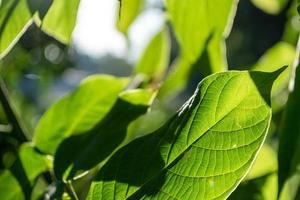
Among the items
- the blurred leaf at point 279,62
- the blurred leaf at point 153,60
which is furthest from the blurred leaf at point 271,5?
the blurred leaf at point 153,60

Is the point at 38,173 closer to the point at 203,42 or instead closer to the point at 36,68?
the point at 203,42

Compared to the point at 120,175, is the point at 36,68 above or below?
below

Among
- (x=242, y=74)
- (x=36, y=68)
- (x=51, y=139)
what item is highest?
(x=242, y=74)

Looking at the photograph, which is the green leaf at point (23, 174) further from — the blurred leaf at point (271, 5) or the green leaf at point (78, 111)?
the blurred leaf at point (271, 5)

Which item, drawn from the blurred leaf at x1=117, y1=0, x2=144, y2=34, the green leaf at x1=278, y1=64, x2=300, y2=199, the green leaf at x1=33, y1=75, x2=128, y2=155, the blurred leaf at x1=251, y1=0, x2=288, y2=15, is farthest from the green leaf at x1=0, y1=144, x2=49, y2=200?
the blurred leaf at x1=251, y1=0, x2=288, y2=15

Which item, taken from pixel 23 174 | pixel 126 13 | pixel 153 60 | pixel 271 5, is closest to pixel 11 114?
pixel 23 174

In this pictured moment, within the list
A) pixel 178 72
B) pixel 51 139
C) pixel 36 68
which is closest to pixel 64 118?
pixel 51 139

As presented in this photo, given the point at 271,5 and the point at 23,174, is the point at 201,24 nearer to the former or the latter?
the point at 23,174
